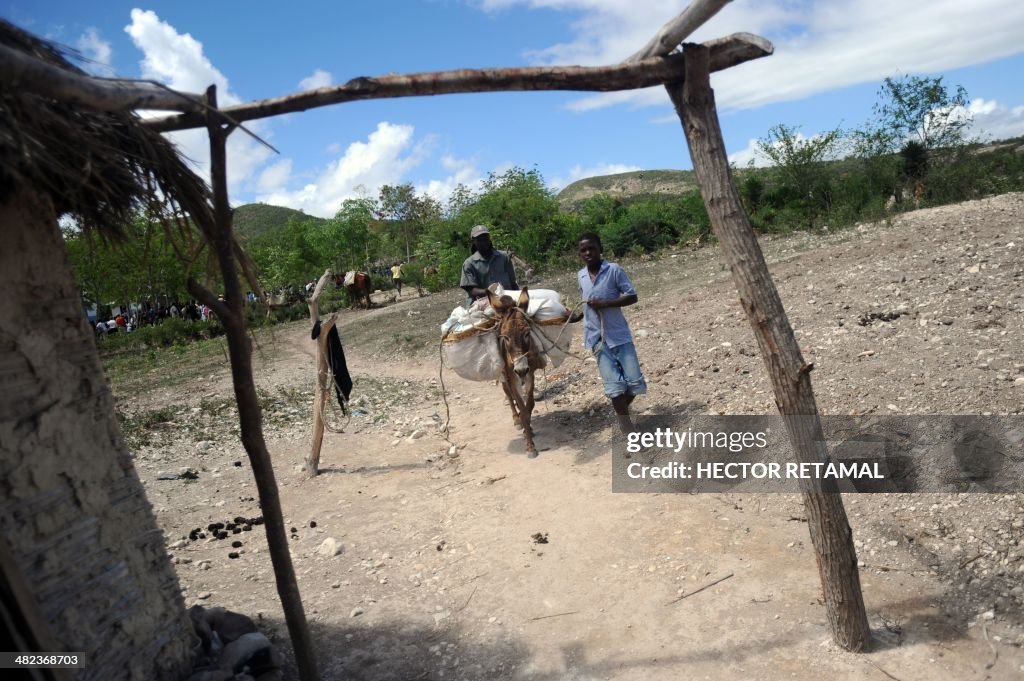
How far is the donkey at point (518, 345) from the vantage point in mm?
6344

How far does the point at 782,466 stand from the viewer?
5.12 m

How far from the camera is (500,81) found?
3.06m

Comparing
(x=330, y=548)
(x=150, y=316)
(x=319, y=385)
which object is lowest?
(x=330, y=548)

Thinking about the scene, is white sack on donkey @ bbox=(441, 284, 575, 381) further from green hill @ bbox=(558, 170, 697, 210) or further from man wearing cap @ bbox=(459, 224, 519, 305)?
green hill @ bbox=(558, 170, 697, 210)

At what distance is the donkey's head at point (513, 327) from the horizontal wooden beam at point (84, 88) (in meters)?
3.76

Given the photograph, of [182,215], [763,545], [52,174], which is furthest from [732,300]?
[52,174]

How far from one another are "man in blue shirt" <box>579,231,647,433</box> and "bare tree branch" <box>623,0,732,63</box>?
2749 mm

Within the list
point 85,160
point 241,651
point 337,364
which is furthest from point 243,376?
point 337,364

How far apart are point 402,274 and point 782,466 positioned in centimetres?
2155

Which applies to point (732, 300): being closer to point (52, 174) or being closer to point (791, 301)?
point (791, 301)

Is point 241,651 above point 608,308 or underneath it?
underneath

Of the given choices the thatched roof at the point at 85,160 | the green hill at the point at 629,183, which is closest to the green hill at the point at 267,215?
the green hill at the point at 629,183

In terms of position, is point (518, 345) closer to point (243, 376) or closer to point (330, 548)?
point (330, 548)

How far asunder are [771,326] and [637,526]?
7.31 ft
